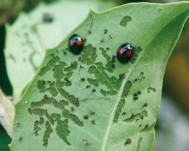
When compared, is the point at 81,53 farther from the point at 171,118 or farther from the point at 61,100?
the point at 171,118

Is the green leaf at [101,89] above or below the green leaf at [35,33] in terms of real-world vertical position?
above

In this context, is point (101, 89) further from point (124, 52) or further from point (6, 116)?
point (6, 116)

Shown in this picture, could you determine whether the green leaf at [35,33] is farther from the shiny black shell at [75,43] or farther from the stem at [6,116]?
the shiny black shell at [75,43]

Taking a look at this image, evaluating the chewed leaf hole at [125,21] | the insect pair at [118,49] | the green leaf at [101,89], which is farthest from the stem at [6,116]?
the chewed leaf hole at [125,21]

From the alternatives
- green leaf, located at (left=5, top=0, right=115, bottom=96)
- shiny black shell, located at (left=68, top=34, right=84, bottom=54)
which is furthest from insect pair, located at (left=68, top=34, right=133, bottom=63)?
green leaf, located at (left=5, top=0, right=115, bottom=96)

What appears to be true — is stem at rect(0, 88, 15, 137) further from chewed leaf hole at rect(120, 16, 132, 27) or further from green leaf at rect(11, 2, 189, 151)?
chewed leaf hole at rect(120, 16, 132, 27)

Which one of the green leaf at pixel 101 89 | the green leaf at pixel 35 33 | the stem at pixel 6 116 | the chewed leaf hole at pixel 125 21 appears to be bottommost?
the green leaf at pixel 35 33
